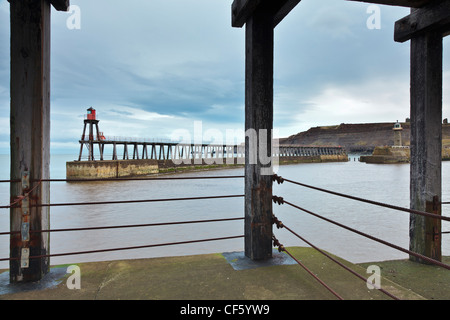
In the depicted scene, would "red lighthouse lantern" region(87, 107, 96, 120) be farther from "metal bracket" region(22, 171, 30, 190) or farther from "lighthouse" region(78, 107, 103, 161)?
"metal bracket" region(22, 171, 30, 190)

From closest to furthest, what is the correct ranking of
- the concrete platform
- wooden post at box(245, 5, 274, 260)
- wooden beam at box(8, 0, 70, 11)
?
the concrete platform < wooden beam at box(8, 0, 70, 11) < wooden post at box(245, 5, 274, 260)

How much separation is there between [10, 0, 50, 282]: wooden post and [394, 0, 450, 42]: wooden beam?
12.4 feet

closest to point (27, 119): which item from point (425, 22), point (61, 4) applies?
point (61, 4)

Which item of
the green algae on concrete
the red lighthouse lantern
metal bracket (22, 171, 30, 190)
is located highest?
the red lighthouse lantern

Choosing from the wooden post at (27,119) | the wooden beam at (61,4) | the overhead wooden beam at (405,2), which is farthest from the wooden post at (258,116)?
the wooden post at (27,119)

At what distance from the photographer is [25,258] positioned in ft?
6.88

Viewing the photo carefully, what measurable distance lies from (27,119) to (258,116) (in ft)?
6.31

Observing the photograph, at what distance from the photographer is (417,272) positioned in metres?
2.79

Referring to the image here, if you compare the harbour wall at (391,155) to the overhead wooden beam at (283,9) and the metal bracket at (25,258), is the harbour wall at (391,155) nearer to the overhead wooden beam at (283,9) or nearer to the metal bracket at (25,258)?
the overhead wooden beam at (283,9)

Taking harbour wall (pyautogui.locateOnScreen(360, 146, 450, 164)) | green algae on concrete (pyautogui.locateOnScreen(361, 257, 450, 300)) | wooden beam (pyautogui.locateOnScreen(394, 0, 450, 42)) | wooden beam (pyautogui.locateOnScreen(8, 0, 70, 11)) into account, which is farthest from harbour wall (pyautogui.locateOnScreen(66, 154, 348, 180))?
harbour wall (pyautogui.locateOnScreen(360, 146, 450, 164))

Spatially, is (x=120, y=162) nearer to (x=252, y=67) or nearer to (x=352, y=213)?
(x=352, y=213)

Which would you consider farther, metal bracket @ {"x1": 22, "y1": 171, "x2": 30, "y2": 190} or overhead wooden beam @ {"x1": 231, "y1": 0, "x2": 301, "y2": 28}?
overhead wooden beam @ {"x1": 231, "y1": 0, "x2": 301, "y2": 28}

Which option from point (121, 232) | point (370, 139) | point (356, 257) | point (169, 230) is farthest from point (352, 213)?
point (370, 139)

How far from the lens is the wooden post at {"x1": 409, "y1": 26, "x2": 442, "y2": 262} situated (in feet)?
9.81
